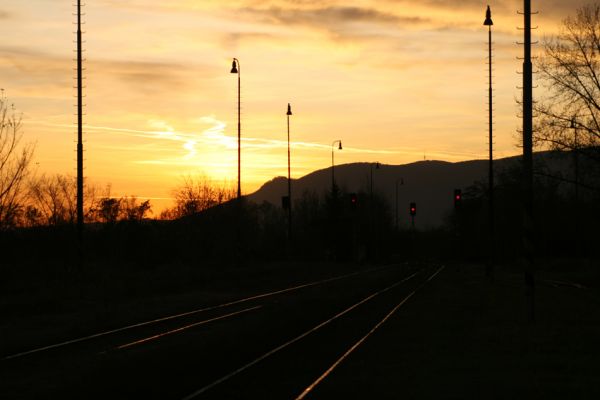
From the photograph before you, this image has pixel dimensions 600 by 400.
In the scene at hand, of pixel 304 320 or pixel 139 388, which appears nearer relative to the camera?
pixel 139 388

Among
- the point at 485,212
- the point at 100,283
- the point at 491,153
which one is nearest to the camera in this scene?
the point at 100,283

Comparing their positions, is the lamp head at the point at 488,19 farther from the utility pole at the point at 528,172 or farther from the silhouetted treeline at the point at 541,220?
the utility pole at the point at 528,172

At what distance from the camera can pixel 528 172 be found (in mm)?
24047

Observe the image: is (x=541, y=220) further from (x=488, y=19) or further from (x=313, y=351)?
(x=313, y=351)

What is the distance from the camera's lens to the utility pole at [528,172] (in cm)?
2367

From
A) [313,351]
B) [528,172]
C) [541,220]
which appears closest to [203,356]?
[313,351]

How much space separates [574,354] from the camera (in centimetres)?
1778

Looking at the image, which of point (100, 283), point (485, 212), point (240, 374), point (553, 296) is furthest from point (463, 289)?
point (485, 212)

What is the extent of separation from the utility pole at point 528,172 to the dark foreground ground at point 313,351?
1270mm

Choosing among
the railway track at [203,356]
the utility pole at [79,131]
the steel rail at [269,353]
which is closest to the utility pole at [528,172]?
the railway track at [203,356]

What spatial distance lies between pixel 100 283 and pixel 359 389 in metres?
30.4

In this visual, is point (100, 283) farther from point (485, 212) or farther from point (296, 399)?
point (485, 212)

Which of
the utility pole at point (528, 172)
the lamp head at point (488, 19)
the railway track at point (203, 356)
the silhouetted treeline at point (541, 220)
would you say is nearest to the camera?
the railway track at point (203, 356)

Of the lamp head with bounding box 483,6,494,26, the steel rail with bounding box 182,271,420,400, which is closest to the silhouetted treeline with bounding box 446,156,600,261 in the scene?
the lamp head with bounding box 483,6,494,26
